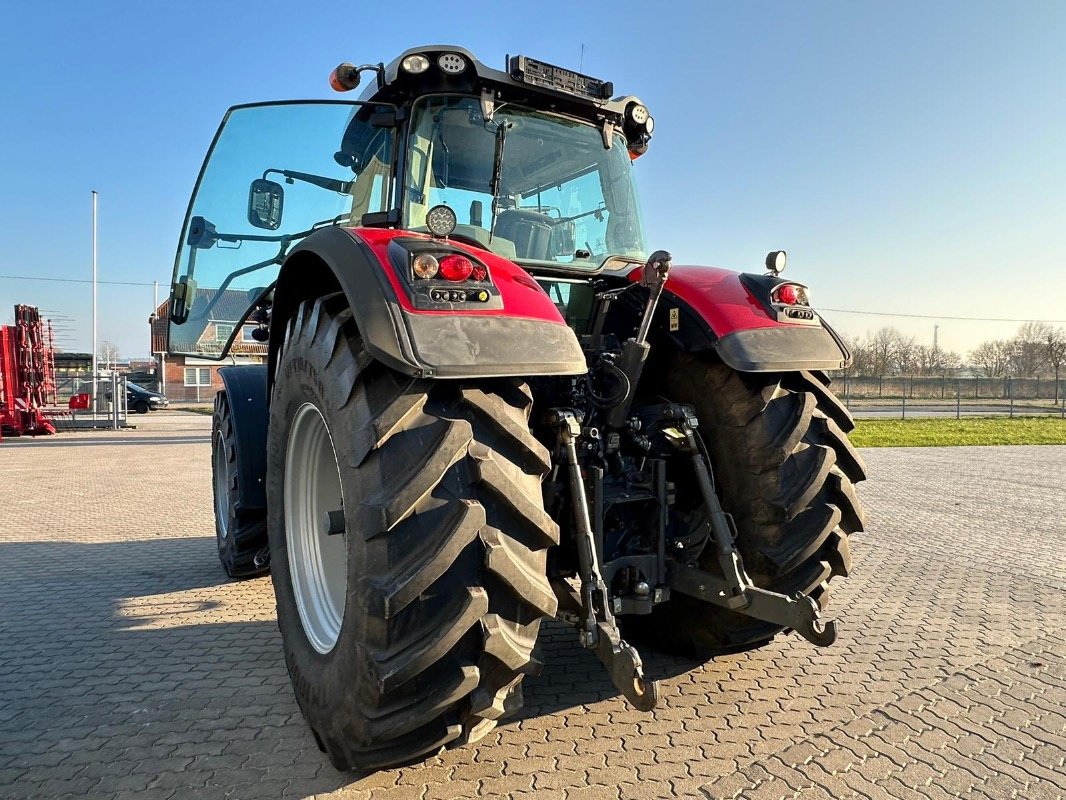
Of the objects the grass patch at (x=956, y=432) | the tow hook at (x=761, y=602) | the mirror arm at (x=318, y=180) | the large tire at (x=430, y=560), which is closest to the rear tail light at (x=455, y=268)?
the large tire at (x=430, y=560)

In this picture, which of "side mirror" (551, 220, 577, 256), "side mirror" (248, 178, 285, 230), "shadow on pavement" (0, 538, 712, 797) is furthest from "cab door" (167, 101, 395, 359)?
"shadow on pavement" (0, 538, 712, 797)

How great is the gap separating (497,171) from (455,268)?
1.22 m

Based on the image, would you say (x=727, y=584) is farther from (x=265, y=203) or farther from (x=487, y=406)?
(x=265, y=203)

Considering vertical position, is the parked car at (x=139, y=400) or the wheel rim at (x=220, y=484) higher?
the wheel rim at (x=220, y=484)

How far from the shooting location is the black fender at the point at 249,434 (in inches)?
170

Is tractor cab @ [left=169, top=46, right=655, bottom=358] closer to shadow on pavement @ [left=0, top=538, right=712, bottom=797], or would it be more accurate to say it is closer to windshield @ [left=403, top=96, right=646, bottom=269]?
windshield @ [left=403, top=96, right=646, bottom=269]

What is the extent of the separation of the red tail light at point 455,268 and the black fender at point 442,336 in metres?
0.10

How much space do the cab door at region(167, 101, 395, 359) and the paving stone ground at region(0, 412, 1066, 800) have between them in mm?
1787

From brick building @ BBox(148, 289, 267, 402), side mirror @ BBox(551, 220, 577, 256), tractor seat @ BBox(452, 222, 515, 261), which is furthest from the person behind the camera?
brick building @ BBox(148, 289, 267, 402)

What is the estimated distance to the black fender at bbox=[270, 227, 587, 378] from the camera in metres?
1.98

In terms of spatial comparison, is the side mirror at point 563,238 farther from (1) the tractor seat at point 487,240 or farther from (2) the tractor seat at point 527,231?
(1) the tractor seat at point 487,240

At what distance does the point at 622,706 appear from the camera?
9.51ft

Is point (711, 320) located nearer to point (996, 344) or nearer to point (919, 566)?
point (919, 566)

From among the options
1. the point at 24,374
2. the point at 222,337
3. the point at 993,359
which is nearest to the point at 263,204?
the point at 222,337
